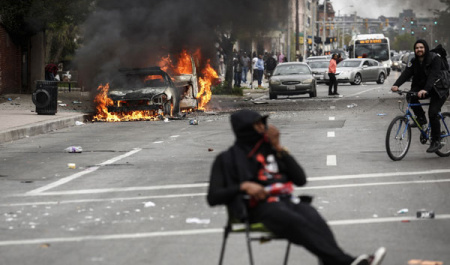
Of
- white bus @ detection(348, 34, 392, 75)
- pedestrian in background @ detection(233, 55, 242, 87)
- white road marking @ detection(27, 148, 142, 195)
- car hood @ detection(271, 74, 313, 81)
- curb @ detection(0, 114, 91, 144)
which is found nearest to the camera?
white road marking @ detection(27, 148, 142, 195)

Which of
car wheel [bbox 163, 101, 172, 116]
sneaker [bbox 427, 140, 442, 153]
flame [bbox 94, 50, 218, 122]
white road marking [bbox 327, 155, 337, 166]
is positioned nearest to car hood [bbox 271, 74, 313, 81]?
flame [bbox 94, 50, 218, 122]

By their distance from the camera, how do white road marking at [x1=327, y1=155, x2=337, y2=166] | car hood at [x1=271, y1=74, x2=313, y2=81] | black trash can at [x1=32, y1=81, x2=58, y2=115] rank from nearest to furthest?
white road marking at [x1=327, y1=155, x2=337, y2=166], black trash can at [x1=32, y1=81, x2=58, y2=115], car hood at [x1=271, y1=74, x2=313, y2=81]

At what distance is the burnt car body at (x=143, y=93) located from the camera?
23.5 m

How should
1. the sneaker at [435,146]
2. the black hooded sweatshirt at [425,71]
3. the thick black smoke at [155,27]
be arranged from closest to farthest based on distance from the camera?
the black hooded sweatshirt at [425,71] → the sneaker at [435,146] → the thick black smoke at [155,27]

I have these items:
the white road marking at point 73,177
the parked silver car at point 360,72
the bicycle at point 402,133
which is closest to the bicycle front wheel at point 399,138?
the bicycle at point 402,133

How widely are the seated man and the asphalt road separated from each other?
1.08 metres

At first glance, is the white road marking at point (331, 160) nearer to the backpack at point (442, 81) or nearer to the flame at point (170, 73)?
the backpack at point (442, 81)

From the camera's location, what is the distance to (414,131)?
59.1 ft

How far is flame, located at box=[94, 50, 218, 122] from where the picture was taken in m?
24.3

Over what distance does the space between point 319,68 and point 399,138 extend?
40113mm

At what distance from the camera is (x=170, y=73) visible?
1076 inches

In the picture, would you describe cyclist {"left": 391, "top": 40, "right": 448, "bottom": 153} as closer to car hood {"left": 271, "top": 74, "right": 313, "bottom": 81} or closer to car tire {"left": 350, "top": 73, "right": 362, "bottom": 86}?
car hood {"left": 271, "top": 74, "right": 313, "bottom": 81}

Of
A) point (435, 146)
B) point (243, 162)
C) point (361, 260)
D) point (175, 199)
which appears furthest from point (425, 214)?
point (435, 146)

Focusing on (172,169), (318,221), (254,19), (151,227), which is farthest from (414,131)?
(254,19)
